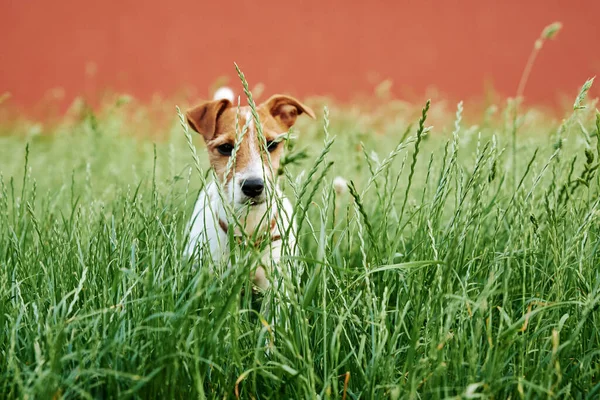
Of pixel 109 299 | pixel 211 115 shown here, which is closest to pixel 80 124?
pixel 211 115

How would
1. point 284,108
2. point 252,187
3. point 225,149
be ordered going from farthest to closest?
point 284,108 → point 225,149 → point 252,187

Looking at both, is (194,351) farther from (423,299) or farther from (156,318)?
(423,299)

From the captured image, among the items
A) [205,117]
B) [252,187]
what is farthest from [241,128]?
[252,187]

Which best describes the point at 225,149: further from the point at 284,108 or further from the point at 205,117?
the point at 284,108

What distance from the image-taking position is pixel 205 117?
2924mm

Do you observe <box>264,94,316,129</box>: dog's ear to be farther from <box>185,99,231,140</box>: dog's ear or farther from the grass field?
the grass field

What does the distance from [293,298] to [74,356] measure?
55cm

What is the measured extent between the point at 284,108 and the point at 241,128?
0.44 m

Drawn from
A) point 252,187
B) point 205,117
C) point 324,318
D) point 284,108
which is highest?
point 284,108

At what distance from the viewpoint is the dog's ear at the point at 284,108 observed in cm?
304

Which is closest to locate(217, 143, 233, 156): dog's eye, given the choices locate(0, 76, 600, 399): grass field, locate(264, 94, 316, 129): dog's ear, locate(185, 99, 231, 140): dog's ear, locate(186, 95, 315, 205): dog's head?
locate(186, 95, 315, 205): dog's head

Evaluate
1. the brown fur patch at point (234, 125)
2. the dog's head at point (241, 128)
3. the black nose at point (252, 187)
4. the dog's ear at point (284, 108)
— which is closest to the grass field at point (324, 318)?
the black nose at point (252, 187)

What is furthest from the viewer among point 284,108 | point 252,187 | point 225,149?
point 284,108

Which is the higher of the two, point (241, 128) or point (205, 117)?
point (205, 117)
